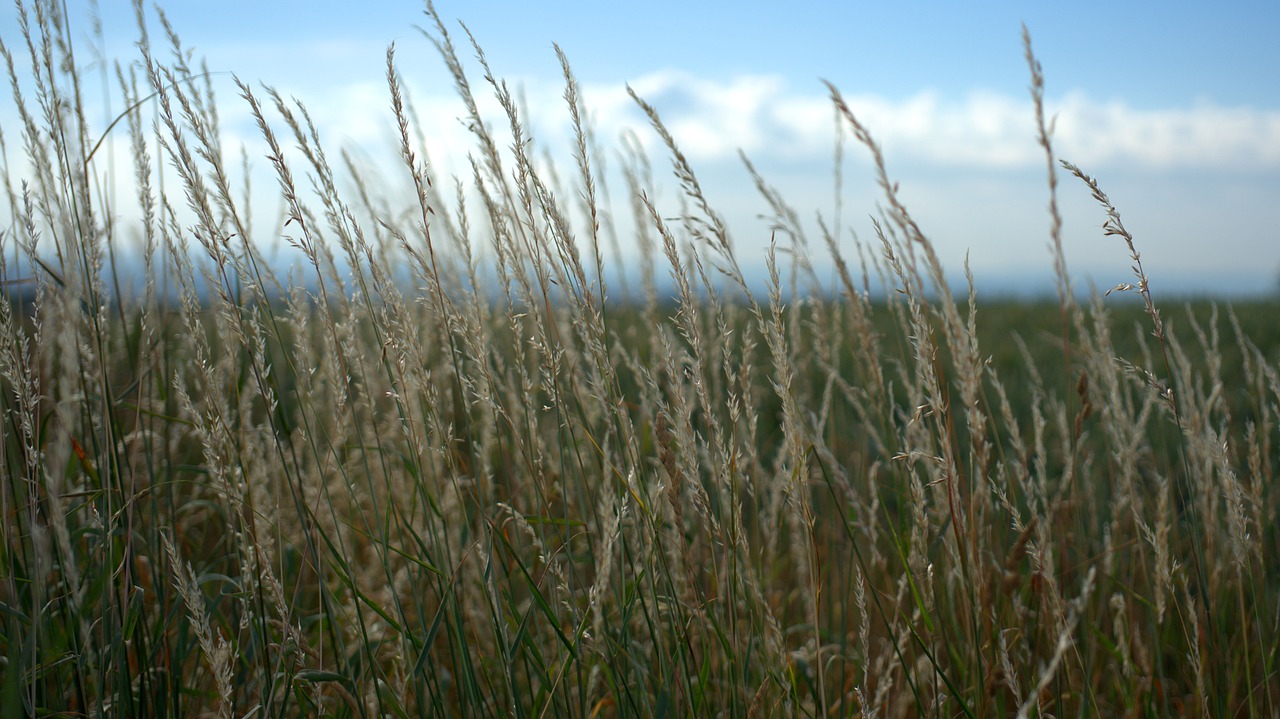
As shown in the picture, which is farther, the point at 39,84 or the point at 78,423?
the point at 78,423

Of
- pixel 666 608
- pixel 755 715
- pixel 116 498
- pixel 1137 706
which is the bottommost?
pixel 1137 706

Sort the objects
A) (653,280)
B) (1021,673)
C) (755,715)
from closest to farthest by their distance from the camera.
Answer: (755,715)
(1021,673)
(653,280)

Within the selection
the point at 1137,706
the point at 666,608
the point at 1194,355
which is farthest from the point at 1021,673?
the point at 1194,355

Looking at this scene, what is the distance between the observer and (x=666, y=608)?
4.57 ft

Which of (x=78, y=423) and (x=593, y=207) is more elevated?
(x=593, y=207)

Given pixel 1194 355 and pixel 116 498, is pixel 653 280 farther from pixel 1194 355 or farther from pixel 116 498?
pixel 1194 355

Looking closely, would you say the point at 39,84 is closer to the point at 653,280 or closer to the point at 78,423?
the point at 78,423

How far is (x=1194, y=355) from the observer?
4898 mm

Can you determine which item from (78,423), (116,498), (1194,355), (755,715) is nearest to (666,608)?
(755,715)

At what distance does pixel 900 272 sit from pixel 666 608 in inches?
27.0

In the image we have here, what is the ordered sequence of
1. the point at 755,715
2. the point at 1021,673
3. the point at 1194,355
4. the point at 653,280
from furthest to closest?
the point at 1194,355 < the point at 653,280 < the point at 1021,673 < the point at 755,715

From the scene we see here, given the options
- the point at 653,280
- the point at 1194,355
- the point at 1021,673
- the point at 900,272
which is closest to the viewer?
the point at 900,272

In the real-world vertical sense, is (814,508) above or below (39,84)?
below

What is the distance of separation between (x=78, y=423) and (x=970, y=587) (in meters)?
1.82
